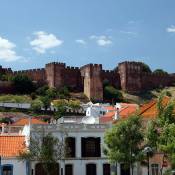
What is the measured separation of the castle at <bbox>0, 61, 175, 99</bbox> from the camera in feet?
528

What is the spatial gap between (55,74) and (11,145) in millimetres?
113340

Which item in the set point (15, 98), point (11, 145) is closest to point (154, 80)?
point (15, 98)

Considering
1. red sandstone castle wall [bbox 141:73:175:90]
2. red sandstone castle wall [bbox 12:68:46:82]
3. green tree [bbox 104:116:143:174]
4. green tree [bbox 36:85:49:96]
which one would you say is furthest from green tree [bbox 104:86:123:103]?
green tree [bbox 104:116:143:174]

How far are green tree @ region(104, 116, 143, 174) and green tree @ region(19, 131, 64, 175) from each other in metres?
5.42

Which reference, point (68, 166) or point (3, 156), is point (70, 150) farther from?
point (3, 156)

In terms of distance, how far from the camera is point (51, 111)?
134750 millimetres

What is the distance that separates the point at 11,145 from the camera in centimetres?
4803

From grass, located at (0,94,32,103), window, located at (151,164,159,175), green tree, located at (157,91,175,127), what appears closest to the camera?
green tree, located at (157,91,175,127)

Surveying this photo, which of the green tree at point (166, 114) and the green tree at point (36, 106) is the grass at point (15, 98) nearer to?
the green tree at point (36, 106)

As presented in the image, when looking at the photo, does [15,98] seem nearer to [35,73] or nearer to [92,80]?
[35,73]

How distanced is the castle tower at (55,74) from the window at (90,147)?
358ft

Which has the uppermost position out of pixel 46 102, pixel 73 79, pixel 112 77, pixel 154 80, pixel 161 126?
pixel 112 77

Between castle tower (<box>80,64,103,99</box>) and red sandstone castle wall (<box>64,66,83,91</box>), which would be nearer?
castle tower (<box>80,64,103,99</box>)

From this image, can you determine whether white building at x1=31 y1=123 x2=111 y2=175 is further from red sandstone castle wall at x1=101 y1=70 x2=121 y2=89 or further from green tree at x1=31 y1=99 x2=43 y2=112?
red sandstone castle wall at x1=101 y1=70 x2=121 y2=89
